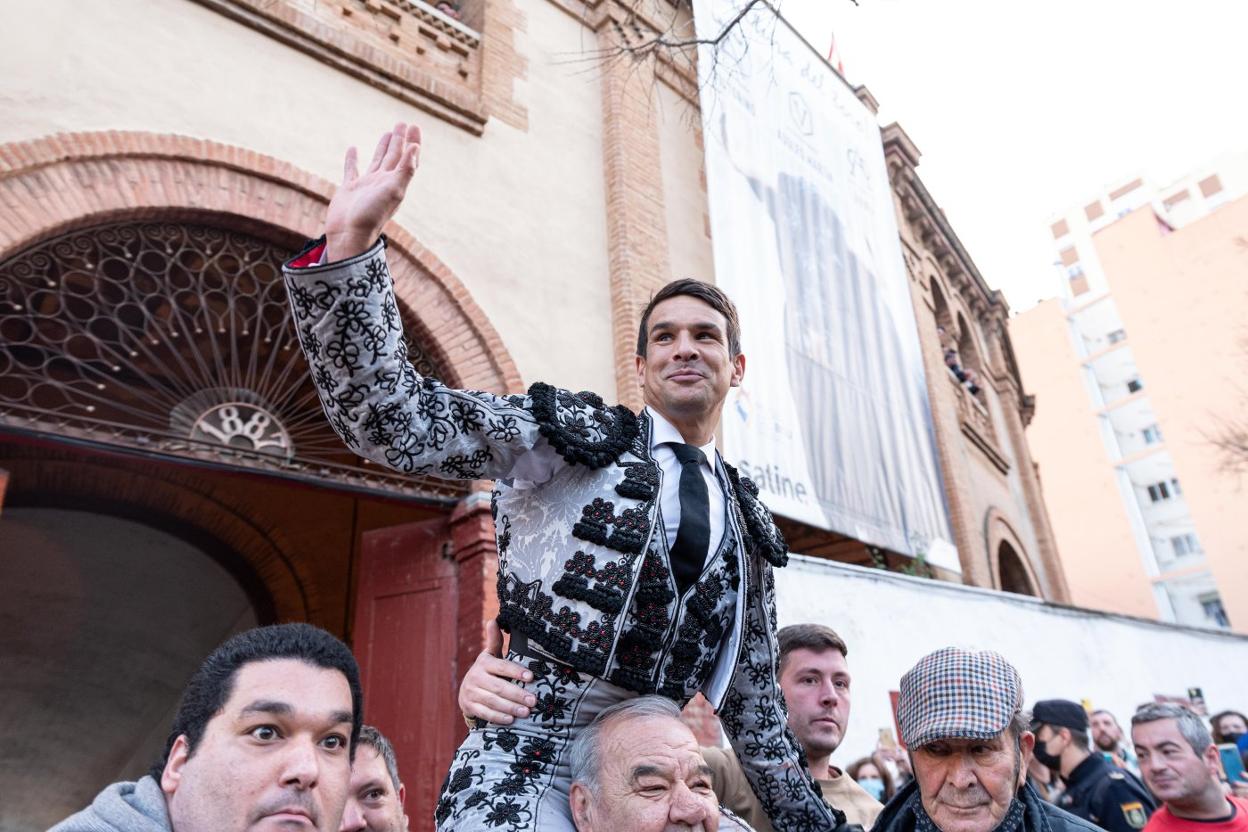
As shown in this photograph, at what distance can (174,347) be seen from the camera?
18.2 feet

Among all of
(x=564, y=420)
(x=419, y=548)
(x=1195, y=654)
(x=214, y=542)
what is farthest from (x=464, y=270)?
(x=1195, y=654)

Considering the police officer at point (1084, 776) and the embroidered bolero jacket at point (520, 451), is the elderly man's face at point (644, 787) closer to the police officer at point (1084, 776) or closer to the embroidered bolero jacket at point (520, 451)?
the embroidered bolero jacket at point (520, 451)

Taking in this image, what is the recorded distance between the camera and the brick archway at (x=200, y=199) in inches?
182

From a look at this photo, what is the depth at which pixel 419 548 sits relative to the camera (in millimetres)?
6109

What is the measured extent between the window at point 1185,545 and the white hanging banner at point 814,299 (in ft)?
91.3

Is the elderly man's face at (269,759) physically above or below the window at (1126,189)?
below

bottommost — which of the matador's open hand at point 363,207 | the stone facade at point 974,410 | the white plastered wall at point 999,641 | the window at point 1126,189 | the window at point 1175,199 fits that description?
the matador's open hand at point 363,207

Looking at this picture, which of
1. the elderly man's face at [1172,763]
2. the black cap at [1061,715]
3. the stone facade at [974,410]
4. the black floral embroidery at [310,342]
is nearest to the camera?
the black floral embroidery at [310,342]

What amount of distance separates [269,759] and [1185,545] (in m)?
37.9

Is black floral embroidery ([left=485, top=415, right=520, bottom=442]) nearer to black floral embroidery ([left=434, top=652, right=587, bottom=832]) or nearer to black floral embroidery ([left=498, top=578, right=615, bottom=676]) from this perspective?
black floral embroidery ([left=498, top=578, right=615, bottom=676])

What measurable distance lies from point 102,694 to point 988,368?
13905 mm

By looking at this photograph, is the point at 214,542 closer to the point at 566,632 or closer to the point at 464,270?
the point at 464,270

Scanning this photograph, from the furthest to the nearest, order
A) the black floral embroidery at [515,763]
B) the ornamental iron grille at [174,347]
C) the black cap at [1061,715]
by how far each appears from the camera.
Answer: the ornamental iron grille at [174,347] < the black cap at [1061,715] < the black floral embroidery at [515,763]

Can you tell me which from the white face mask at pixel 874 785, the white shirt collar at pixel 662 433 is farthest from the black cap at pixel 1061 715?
the white shirt collar at pixel 662 433
